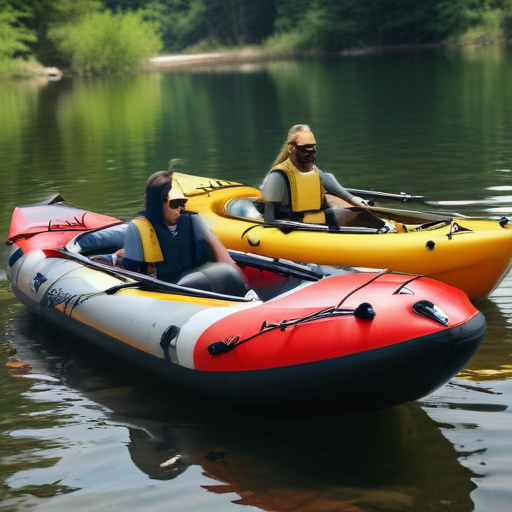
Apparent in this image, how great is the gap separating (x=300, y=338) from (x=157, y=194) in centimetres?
156

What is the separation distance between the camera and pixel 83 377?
6504 mm

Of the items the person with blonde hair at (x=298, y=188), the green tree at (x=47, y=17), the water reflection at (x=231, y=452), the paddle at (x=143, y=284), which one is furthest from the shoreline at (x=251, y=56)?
the water reflection at (x=231, y=452)

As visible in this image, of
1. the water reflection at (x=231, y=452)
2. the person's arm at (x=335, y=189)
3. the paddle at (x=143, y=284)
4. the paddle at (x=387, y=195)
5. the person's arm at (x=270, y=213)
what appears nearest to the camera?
the water reflection at (x=231, y=452)

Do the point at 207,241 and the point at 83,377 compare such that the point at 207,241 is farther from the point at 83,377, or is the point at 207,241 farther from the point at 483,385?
the point at 483,385

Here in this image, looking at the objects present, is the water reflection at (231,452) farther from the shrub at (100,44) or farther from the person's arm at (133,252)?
the shrub at (100,44)

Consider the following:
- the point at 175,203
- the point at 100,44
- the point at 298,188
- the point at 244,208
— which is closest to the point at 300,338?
the point at 175,203

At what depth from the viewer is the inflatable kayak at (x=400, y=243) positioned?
7.32 metres

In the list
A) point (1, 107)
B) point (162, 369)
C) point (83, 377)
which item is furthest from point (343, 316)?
point (1, 107)

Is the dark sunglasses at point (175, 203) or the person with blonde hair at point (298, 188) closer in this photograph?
the dark sunglasses at point (175, 203)

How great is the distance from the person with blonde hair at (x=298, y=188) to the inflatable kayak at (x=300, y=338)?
67.6 inches

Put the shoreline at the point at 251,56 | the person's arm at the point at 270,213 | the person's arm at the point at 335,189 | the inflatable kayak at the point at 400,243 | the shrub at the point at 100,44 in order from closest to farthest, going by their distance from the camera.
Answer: the inflatable kayak at the point at 400,243
the person's arm at the point at 270,213
the person's arm at the point at 335,189
the shrub at the point at 100,44
the shoreline at the point at 251,56

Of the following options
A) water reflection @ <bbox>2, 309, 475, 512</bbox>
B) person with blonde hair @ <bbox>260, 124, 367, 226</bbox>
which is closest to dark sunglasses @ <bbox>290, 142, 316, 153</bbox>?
person with blonde hair @ <bbox>260, 124, 367, 226</bbox>

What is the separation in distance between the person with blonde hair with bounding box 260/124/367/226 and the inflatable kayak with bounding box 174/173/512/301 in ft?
0.53

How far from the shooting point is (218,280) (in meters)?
6.22
